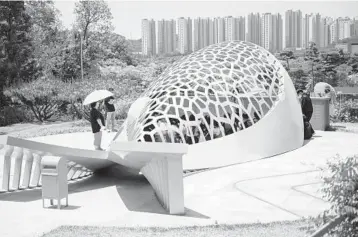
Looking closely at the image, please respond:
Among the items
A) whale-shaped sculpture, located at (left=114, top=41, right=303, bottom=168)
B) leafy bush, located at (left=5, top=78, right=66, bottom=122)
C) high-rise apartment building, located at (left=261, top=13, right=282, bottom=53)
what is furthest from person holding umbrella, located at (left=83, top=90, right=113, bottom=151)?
high-rise apartment building, located at (left=261, top=13, right=282, bottom=53)

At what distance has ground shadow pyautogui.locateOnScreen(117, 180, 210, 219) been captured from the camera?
27.7ft

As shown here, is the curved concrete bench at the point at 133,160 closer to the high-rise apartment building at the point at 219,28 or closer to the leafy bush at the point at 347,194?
the leafy bush at the point at 347,194

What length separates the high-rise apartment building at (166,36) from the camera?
4904 inches

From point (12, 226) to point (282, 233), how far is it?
4.13 metres

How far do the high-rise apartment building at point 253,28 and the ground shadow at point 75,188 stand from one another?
111 m

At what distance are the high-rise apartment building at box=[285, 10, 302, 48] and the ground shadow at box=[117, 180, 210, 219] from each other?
121m

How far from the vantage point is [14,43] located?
31703mm

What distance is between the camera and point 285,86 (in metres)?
14.2

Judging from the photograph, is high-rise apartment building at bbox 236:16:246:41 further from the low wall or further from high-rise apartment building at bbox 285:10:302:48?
the low wall

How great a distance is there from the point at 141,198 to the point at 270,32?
4549 inches

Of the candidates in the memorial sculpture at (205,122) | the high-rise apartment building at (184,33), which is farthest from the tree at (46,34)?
the high-rise apartment building at (184,33)

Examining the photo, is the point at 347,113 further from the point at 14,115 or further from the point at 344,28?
the point at 344,28

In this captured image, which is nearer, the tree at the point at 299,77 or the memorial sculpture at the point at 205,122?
the memorial sculpture at the point at 205,122

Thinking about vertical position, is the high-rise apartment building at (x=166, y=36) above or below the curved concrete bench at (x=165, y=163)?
above
